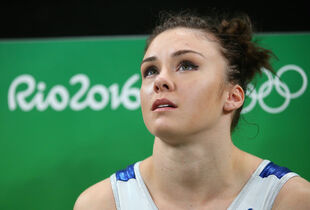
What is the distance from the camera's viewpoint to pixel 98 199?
1.31 metres

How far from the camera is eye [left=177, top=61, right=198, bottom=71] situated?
122 centimetres

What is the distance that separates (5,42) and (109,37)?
0.56 metres

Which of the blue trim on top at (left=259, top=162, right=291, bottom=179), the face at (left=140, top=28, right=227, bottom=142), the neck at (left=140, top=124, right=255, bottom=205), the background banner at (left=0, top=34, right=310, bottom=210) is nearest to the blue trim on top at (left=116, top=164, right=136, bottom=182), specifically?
the neck at (left=140, top=124, right=255, bottom=205)

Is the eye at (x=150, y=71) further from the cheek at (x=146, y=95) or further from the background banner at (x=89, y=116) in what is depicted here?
the background banner at (x=89, y=116)

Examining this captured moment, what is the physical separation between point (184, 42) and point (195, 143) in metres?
0.35

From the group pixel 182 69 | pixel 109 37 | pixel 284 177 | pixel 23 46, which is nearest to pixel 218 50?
pixel 182 69

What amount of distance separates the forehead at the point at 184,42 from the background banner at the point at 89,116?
1.63ft

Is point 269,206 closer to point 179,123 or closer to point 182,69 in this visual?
point 179,123

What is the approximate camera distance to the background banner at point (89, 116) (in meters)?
1.71

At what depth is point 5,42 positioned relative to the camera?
190 centimetres

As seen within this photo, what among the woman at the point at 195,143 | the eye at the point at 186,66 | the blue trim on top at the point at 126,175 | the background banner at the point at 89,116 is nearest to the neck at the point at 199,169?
the woman at the point at 195,143

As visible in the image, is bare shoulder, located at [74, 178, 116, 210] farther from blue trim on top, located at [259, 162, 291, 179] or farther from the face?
blue trim on top, located at [259, 162, 291, 179]

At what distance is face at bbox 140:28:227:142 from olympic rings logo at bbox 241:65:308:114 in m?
0.51

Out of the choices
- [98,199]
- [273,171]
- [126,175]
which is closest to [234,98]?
[273,171]
